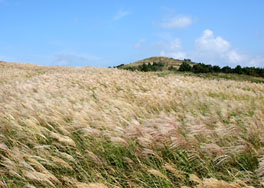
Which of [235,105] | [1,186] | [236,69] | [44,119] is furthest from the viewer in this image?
[236,69]

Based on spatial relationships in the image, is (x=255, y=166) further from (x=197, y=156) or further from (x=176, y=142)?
(x=176, y=142)

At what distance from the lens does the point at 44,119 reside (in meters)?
3.98

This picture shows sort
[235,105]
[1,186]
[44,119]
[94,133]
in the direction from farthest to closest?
[235,105], [44,119], [94,133], [1,186]

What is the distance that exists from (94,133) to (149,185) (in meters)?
1.20

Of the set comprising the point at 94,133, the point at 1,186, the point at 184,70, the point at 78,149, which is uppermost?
the point at 184,70

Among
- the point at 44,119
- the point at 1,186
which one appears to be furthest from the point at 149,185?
the point at 44,119

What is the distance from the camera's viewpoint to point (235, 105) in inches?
190

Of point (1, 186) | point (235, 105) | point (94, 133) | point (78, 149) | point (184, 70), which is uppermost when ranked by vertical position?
point (184, 70)

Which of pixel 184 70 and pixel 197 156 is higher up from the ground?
pixel 184 70

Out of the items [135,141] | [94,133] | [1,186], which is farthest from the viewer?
[94,133]

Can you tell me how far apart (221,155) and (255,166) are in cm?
41

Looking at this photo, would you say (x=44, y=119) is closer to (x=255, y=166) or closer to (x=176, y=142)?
(x=176, y=142)

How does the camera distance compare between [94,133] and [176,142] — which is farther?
[94,133]

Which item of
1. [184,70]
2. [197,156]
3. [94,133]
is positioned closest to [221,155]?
[197,156]
